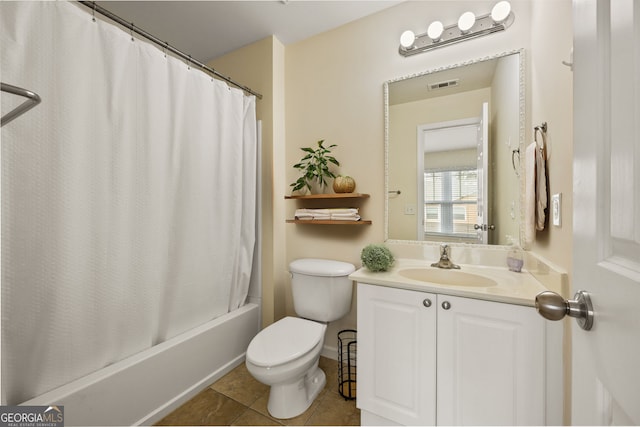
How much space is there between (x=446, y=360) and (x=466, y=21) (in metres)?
1.78

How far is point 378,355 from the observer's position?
1.26m

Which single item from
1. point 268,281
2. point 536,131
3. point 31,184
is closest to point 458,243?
point 536,131

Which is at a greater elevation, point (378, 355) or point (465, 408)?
point (378, 355)

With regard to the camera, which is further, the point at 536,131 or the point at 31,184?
the point at 536,131

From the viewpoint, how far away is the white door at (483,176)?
147 cm

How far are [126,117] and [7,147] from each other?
451mm

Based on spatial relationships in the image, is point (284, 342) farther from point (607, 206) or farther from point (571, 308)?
point (607, 206)

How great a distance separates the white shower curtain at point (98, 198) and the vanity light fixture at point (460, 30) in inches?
49.7

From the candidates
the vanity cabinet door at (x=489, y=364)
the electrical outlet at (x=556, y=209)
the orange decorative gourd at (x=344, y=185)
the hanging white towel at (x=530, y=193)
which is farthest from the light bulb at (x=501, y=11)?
the vanity cabinet door at (x=489, y=364)

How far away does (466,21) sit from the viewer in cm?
145

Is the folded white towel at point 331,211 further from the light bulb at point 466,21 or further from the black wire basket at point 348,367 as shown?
the light bulb at point 466,21

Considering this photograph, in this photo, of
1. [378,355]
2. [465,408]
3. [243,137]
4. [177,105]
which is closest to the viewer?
[465,408]

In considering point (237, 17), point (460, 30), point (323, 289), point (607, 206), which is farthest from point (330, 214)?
point (237, 17)

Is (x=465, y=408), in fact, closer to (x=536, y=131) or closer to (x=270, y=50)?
(x=536, y=131)
